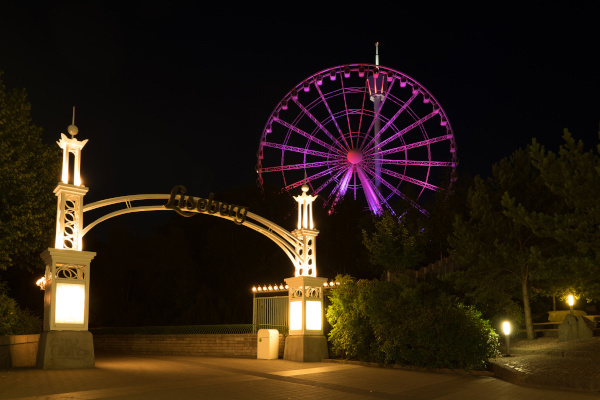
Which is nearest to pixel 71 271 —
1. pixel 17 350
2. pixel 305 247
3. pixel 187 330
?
pixel 17 350

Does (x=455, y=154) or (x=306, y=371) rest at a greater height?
(x=455, y=154)

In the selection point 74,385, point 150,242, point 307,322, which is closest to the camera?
point 74,385

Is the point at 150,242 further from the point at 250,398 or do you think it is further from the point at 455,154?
the point at 250,398

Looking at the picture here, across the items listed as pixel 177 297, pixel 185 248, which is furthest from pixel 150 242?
pixel 177 297

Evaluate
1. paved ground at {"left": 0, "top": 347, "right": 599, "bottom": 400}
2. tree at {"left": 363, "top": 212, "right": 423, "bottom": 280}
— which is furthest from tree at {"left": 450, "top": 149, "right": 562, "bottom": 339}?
paved ground at {"left": 0, "top": 347, "right": 599, "bottom": 400}

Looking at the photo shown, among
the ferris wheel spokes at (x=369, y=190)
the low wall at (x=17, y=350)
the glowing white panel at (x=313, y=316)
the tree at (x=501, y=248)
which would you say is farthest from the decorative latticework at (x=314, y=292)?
the ferris wheel spokes at (x=369, y=190)

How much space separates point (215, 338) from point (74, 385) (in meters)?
9.51

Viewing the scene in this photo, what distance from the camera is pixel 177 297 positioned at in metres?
36.7

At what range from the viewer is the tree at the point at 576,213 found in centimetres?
1562

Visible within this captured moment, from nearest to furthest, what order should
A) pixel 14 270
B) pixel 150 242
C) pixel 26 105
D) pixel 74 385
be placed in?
pixel 74 385
pixel 26 105
pixel 14 270
pixel 150 242

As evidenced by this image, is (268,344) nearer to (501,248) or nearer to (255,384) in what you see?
(255,384)

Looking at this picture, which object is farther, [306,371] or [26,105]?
[26,105]

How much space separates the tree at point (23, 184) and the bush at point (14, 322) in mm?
1748

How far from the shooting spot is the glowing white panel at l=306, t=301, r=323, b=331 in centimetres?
1703
